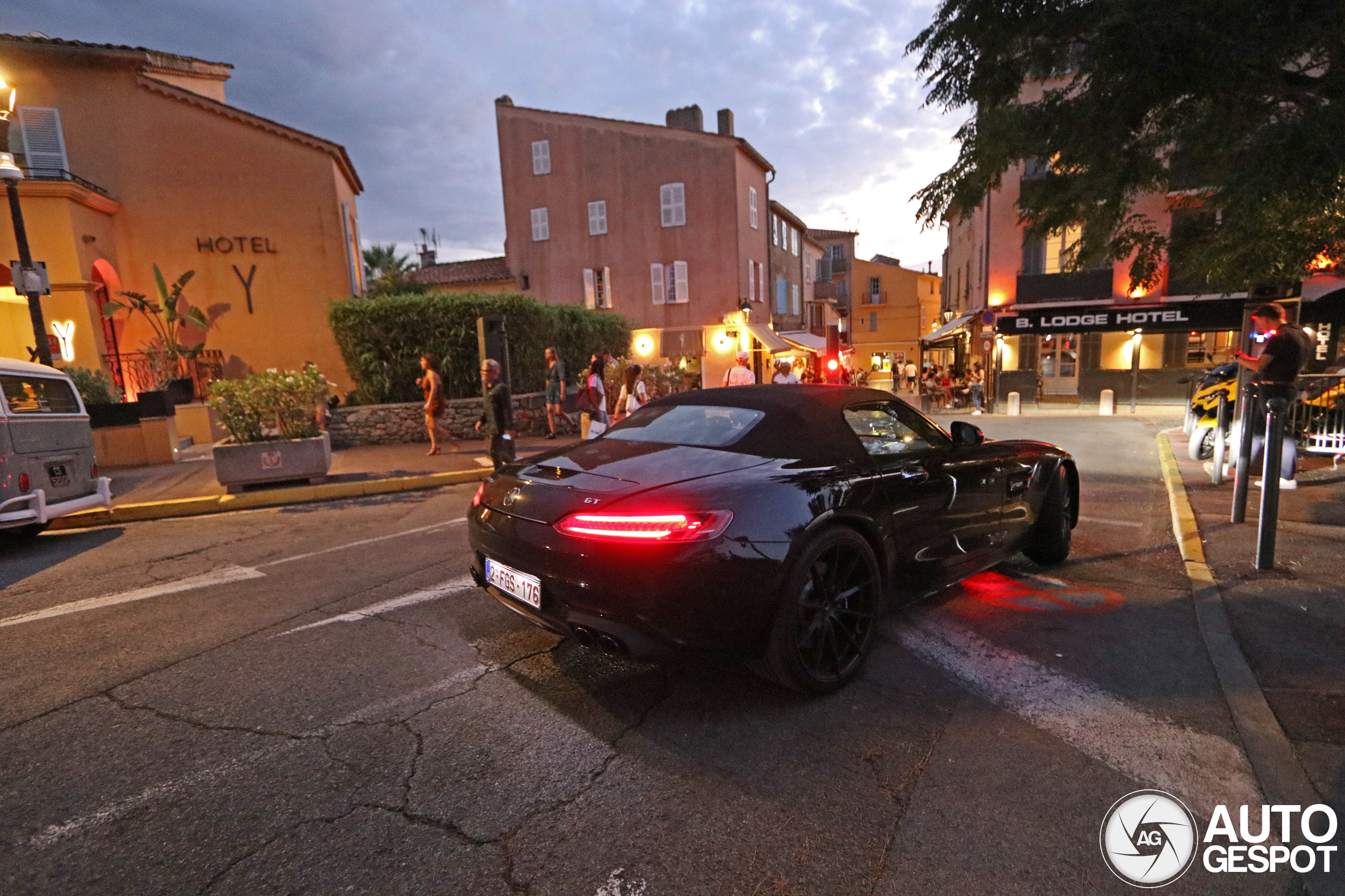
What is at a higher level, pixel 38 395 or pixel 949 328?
pixel 949 328

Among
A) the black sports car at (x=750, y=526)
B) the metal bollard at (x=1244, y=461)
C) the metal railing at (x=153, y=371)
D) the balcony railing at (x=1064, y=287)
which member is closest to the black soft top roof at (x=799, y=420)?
the black sports car at (x=750, y=526)

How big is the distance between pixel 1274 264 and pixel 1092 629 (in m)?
7.31

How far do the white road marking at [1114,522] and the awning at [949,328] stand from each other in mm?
19674

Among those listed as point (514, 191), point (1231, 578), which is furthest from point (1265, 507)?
point (514, 191)

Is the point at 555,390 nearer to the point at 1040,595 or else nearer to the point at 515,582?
the point at 1040,595

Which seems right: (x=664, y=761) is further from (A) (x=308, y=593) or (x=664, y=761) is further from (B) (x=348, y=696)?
(A) (x=308, y=593)

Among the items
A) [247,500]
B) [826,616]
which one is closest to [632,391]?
[247,500]

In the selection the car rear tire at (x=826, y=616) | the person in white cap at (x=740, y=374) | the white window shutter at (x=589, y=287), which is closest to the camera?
the car rear tire at (x=826, y=616)

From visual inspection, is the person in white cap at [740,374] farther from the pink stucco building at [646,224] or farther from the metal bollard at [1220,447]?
the pink stucco building at [646,224]

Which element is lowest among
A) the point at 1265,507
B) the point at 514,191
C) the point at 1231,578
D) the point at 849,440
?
the point at 1231,578

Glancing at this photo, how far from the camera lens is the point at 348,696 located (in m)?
3.09

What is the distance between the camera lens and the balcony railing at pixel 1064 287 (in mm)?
21500

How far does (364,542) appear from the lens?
618 centimetres

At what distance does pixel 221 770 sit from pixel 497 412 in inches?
299
